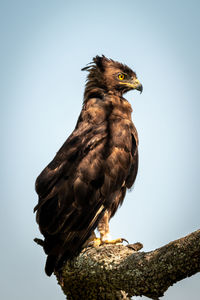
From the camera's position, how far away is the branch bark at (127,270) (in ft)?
13.8

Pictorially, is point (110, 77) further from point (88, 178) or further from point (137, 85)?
point (88, 178)

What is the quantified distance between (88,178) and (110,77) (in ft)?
9.20

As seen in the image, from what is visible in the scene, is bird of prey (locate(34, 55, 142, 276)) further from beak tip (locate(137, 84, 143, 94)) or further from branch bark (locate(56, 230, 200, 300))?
beak tip (locate(137, 84, 143, 94))

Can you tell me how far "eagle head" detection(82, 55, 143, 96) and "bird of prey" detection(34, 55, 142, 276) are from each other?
0.18 meters

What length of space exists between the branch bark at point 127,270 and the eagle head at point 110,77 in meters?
3.72

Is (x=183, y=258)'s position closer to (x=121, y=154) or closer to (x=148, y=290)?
(x=148, y=290)

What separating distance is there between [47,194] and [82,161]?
775 mm

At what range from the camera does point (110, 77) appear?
28.0ft

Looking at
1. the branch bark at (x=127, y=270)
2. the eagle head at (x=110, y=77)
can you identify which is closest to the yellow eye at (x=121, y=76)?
the eagle head at (x=110, y=77)

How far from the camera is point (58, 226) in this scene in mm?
5957

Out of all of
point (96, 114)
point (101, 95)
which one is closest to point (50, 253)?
point (96, 114)

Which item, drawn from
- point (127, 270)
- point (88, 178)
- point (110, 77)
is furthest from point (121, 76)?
point (127, 270)

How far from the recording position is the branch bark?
4.21 metres

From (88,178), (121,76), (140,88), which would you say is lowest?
(88,178)
